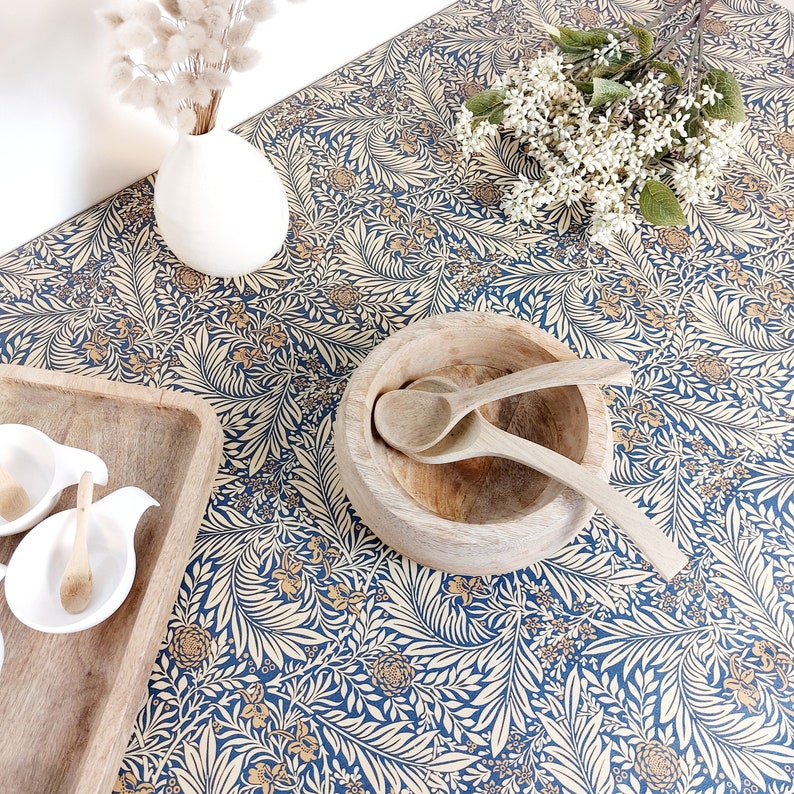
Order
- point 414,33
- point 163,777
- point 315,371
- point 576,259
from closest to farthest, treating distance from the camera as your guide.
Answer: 1. point 163,777
2. point 315,371
3. point 576,259
4. point 414,33

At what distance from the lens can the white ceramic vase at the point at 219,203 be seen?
2.37ft

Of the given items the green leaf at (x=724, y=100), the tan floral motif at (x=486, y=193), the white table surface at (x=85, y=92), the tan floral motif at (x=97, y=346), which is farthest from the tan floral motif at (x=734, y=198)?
the tan floral motif at (x=97, y=346)

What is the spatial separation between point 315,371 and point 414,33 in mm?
630

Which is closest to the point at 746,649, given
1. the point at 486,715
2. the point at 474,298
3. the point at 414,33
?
the point at 486,715

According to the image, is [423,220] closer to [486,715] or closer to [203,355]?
[203,355]

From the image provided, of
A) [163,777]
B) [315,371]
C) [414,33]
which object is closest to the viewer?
[163,777]

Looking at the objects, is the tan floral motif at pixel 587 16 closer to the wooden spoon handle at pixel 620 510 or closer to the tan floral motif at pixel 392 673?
the wooden spoon handle at pixel 620 510

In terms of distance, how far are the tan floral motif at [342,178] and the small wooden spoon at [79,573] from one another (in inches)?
21.9

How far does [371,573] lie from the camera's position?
0.72 meters

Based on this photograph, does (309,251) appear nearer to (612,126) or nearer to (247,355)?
(247,355)

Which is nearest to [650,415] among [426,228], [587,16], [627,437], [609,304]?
[627,437]

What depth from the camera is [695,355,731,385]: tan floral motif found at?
0.87m

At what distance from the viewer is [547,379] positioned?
63 cm

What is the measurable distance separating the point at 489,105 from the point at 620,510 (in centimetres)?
64
